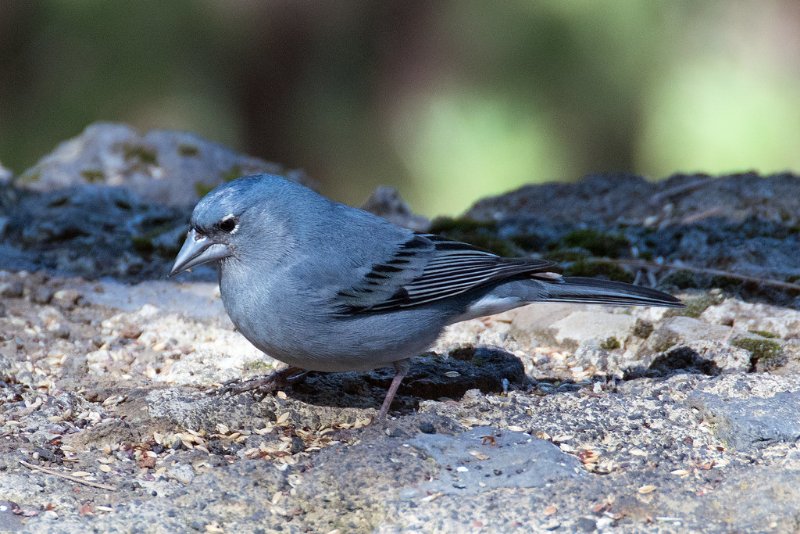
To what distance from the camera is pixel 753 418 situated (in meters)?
3.64

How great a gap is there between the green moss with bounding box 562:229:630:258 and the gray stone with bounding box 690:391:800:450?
1.85 m

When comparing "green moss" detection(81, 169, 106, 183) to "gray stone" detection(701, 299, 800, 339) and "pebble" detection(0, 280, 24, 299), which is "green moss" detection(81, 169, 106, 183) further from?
"gray stone" detection(701, 299, 800, 339)

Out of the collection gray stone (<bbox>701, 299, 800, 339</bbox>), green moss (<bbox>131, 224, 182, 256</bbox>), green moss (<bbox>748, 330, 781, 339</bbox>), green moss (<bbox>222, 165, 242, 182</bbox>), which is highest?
green moss (<bbox>222, 165, 242, 182</bbox>)

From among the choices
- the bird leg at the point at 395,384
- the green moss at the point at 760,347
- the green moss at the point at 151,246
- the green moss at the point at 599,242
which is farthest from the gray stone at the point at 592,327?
the green moss at the point at 151,246

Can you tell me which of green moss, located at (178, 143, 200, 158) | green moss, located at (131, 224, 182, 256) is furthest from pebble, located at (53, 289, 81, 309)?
green moss, located at (178, 143, 200, 158)

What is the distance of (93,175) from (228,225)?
338cm

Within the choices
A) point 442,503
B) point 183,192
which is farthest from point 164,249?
point 442,503

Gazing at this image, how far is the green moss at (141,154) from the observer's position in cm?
717

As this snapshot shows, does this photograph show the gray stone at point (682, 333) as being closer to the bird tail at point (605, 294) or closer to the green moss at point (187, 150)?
the bird tail at point (605, 294)

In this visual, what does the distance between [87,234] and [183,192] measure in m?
1.02

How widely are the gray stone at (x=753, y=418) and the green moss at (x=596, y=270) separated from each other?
4.77ft

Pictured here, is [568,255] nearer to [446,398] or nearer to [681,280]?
[681,280]

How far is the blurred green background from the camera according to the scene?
28.0ft

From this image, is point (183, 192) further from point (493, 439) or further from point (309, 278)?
point (493, 439)
